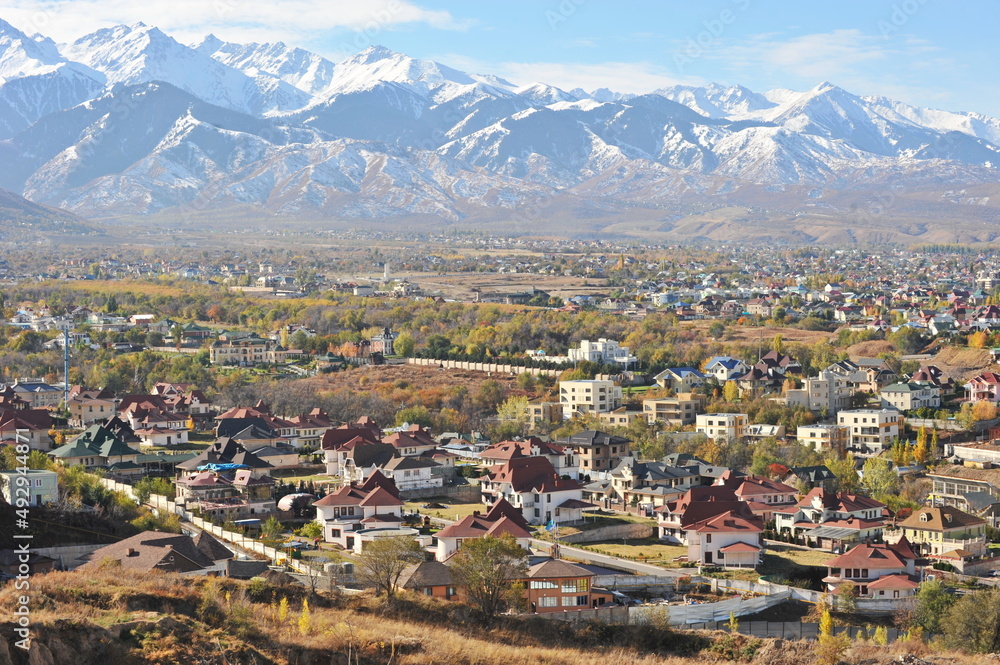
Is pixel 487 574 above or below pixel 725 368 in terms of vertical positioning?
above

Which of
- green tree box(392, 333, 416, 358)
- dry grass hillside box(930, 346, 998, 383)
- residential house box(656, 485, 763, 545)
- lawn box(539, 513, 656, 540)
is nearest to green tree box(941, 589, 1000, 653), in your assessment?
residential house box(656, 485, 763, 545)

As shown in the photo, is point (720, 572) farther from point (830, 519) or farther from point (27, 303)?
point (27, 303)

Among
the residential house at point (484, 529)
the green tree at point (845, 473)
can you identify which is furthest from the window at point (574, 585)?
the green tree at point (845, 473)

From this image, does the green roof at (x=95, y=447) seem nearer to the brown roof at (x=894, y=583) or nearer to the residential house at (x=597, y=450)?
the residential house at (x=597, y=450)

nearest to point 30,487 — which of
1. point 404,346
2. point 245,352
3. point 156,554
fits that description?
point 156,554

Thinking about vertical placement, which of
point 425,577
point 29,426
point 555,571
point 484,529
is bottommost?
point 29,426

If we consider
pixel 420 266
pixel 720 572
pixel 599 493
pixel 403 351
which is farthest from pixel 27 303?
pixel 720 572

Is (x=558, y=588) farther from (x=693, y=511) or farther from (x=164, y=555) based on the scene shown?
(x=693, y=511)
